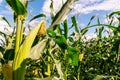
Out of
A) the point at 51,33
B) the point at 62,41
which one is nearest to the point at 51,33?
the point at 51,33

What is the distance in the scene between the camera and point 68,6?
6.13 ft

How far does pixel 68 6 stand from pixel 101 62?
2068 mm

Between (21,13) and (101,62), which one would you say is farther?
(101,62)

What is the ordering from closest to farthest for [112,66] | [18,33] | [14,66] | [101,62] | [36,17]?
[14,66]
[18,33]
[36,17]
[112,66]
[101,62]

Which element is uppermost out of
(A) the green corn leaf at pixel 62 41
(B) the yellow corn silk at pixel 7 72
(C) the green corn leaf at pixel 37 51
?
(A) the green corn leaf at pixel 62 41

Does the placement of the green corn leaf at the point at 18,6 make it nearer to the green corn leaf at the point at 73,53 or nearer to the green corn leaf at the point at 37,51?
the green corn leaf at the point at 37,51

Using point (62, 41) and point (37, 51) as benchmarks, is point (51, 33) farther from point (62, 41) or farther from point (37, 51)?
point (37, 51)

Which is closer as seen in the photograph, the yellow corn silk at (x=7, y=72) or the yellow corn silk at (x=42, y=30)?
the yellow corn silk at (x=7, y=72)

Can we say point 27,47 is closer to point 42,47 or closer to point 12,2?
point 42,47

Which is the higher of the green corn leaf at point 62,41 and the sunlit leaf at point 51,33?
the sunlit leaf at point 51,33

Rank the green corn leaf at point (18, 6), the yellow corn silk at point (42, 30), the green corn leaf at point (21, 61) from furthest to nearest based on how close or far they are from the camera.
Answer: the yellow corn silk at point (42, 30)
the green corn leaf at point (18, 6)
the green corn leaf at point (21, 61)

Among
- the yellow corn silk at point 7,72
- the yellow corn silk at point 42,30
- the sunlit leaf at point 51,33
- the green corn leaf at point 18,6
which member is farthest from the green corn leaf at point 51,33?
the yellow corn silk at point 7,72

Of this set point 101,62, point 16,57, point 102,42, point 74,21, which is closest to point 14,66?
point 16,57

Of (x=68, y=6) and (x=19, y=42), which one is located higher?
(x=68, y=6)
